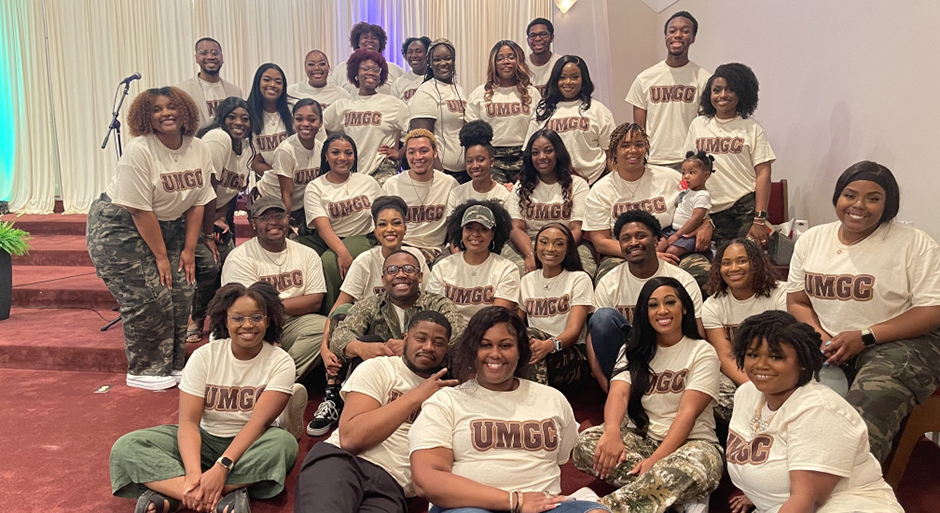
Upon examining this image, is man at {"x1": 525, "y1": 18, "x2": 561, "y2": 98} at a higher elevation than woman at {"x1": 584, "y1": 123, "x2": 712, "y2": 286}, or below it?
higher

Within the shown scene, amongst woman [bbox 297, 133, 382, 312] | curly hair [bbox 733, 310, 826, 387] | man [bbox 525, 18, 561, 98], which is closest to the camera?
curly hair [bbox 733, 310, 826, 387]

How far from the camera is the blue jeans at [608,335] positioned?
3328mm

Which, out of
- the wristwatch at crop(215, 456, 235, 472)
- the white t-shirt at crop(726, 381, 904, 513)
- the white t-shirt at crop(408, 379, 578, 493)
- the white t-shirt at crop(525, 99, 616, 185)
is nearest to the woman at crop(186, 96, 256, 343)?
the white t-shirt at crop(525, 99, 616, 185)

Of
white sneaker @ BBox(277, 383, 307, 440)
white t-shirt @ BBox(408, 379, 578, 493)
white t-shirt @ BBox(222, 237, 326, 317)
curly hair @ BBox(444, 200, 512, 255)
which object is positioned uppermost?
curly hair @ BBox(444, 200, 512, 255)

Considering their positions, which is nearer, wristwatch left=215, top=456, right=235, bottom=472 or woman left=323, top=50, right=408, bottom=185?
wristwatch left=215, top=456, right=235, bottom=472

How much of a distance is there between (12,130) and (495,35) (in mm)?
5819

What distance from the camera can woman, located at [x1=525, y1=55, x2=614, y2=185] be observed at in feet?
15.9

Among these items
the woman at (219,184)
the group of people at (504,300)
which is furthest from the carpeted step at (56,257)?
the woman at (219,184)

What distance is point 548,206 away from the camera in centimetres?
447

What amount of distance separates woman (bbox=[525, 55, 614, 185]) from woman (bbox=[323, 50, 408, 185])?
3.40 ft

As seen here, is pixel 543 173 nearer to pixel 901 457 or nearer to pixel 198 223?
pixel 198 223

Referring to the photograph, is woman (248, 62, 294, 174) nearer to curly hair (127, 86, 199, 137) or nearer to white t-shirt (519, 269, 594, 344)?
curly hair (127, 86, 199, 137)

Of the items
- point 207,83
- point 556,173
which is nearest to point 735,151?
point 556,173

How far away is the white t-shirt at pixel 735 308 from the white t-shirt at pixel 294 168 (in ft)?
9.44
